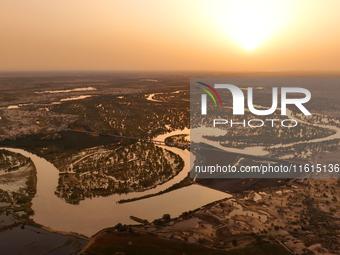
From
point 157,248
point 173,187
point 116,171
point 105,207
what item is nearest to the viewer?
point 157,248

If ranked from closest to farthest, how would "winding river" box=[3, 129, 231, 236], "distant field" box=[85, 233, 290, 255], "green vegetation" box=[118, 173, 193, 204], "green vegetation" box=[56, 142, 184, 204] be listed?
"distant field" box=[85, 233, 290, 255], "winding river" box=[3, 129, 231, 236], "green vegetation" box=[118, 173, 193, 204], "green vegetation" box=[56, 142, 184, 204]

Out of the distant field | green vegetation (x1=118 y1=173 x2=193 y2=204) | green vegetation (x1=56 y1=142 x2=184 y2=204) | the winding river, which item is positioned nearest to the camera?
the distant field

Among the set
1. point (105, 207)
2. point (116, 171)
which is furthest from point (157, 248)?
point (116, 171)

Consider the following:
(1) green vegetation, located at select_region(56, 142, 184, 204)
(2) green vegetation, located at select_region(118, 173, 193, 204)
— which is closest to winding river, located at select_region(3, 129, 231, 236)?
(2) green vegetation, located at select_region(118, 173, 193, 204)

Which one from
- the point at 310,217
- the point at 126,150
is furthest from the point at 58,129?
the point at 310,217

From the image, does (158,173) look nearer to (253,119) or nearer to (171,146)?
(171,146)

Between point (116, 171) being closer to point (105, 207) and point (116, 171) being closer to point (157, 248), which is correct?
point (105, 207)

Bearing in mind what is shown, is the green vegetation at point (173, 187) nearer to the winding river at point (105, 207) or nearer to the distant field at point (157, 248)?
the winding river at point (105, 207)

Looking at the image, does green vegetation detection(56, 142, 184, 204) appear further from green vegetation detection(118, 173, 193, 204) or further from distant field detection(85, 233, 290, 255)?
distant field detection(85, 233, 290, 255)

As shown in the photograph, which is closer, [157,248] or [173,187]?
[157,248]
